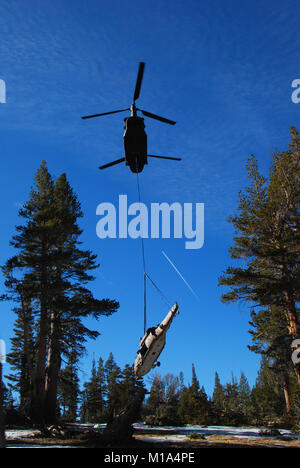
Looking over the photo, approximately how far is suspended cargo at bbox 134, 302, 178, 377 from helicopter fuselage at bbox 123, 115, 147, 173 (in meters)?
→ 4.75

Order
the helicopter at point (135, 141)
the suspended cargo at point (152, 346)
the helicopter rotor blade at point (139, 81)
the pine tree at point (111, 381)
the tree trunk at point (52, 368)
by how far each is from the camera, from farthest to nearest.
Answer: the pine tree at point (111, 381)
the tree trunk at point (52, 368)
the suspended cargo at point (152, 346)
the helicopter at point (135, 141)
the helicopter rotor blade at point (139, 81)

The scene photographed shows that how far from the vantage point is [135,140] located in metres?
10.4

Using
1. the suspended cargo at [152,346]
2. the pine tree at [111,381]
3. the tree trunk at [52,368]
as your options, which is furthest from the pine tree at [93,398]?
the suspended cargo at [152,346]

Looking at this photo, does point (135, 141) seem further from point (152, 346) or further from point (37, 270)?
point (37, 270)

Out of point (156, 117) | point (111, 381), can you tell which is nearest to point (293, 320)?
point (156, 117)

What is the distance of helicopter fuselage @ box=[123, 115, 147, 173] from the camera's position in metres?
10.4

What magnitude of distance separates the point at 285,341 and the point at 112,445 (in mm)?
13037

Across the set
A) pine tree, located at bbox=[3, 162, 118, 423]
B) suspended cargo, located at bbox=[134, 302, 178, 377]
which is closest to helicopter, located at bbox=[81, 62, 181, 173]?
suspended cargo, located at bbox=[134, 302, 178, 377]

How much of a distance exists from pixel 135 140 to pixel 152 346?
246 inches

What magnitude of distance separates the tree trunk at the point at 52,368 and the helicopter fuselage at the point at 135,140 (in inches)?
573

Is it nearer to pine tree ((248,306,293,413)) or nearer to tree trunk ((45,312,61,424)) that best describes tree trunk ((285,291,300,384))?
pine tree ((248,306,293,413))

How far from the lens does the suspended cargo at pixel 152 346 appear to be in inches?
433

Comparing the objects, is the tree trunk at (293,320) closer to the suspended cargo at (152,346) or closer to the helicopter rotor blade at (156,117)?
the suspended cargo at (152,346)

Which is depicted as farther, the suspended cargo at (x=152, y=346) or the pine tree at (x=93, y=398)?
the pine tree at (x=93, y=398)
